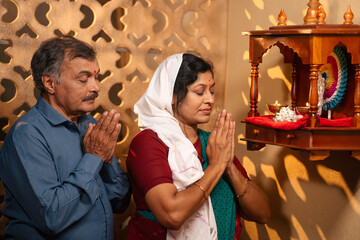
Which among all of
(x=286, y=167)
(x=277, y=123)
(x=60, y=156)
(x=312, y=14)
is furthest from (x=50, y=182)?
(x=286, y=167)

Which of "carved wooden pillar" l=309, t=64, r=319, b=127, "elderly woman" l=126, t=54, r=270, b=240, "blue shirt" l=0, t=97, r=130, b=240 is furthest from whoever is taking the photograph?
"carved wooden pillar" l=309, t=64, r=319, b=127

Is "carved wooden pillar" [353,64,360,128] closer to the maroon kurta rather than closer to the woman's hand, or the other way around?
the woman's hand

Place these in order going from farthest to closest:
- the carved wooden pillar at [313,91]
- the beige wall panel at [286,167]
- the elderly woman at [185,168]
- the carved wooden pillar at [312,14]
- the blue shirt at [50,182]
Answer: the beige wall panel at [286,167] → the carved wooden pillar at [312,14] → the carved wooden pillar at [313,91] → the elderly woman at [185,168] → the blue shirt at [50,182]

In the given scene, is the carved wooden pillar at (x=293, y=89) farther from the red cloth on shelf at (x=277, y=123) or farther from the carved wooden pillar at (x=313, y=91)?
the carved wooden pillar at (x=313, y=91)

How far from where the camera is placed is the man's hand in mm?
1911

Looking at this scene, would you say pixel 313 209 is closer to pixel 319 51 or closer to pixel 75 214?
pixel 319 51

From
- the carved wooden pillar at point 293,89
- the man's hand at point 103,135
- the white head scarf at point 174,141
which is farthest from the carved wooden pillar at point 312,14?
the man's hand at point 103,135

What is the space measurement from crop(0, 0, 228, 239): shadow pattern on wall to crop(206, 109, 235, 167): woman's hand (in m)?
1.09

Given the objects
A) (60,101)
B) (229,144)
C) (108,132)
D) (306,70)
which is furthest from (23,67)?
(306,70)

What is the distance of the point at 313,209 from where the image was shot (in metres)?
2.53

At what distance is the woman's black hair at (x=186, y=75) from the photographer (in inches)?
81.4

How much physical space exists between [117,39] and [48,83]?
3.50 ft

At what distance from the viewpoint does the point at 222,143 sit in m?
2.01

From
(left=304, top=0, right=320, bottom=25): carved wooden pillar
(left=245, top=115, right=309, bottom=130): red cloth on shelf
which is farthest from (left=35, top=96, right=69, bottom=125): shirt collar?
(left=304, top=0, right=320, bottom=25): carved wooden pillar
